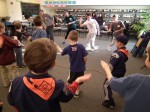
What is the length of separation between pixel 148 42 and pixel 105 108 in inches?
158

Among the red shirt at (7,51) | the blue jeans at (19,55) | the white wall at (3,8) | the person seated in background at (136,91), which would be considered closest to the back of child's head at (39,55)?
the person seated in background at (136,91)

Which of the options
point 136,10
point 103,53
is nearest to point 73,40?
point 103,53

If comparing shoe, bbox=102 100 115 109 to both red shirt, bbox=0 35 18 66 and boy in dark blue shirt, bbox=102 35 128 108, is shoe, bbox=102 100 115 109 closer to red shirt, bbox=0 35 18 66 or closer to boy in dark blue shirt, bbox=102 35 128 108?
boy in dark blue shirt, bbox=102 35 128 108

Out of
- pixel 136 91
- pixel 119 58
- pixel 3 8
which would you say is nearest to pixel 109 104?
pixel 119 58

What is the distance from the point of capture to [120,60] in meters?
2.37

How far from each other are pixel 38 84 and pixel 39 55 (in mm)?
195

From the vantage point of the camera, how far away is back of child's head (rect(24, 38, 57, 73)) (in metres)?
1.01

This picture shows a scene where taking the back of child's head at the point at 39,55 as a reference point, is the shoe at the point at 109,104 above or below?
below

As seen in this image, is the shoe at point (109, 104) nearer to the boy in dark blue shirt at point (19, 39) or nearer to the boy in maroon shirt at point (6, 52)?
the boy in maroon shirt at point (6, 52)

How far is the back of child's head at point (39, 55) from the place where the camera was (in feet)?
3.32

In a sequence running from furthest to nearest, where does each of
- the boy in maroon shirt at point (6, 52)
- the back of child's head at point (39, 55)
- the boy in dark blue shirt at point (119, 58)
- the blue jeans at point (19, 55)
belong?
the blue jeans at point (19, 55) → the boy in maroon shirt at point (6, 52) → the boy in dark blue shirt at point (119, 58) → the back of child's head at point (39, 55)

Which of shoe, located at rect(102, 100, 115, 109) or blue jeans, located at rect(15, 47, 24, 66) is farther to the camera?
blue jeans, located at rect(15, 47, 24, 66)

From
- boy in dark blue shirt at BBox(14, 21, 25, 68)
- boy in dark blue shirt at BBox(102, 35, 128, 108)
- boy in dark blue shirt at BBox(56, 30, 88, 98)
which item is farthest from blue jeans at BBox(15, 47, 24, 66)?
boy in dark blue shirt at BBox(102, 35, 128, 108)

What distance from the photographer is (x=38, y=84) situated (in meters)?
1.04
